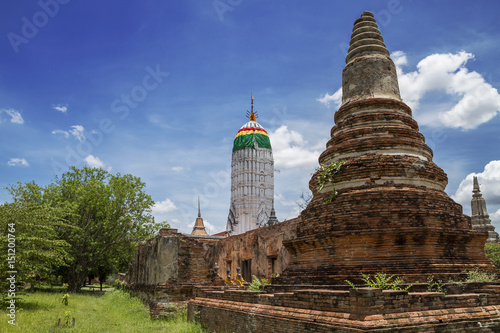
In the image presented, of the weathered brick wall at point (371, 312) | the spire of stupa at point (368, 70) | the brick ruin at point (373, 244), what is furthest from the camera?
the spire of stupa at point (368, 70)

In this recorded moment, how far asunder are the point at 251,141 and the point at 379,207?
49660 mm

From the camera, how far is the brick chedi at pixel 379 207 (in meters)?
8.53

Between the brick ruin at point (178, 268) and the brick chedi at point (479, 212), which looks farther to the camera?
the brick chedi at point (479, 212)

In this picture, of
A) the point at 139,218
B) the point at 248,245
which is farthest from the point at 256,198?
the point at 248,245

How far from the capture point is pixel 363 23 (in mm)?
12531

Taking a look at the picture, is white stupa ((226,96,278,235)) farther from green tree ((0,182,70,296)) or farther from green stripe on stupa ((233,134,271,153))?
green tree ((0,182,70,296))

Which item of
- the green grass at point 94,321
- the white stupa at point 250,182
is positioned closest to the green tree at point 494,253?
the green grass at point 94,321

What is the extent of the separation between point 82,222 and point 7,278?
12407 mm

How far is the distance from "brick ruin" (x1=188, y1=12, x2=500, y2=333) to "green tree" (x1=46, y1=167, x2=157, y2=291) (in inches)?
670

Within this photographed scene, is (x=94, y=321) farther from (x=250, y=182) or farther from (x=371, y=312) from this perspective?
(x=250, y=182)

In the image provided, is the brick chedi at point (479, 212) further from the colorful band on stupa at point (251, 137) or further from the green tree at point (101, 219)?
the colorful band on stupa at point (251, 137)

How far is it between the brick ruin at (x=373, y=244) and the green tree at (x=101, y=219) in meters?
17.0

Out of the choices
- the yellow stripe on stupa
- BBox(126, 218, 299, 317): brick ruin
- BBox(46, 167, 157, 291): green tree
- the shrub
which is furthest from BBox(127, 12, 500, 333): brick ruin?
the yellow stripe on stupa

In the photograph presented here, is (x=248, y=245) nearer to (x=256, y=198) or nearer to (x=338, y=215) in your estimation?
(x=338, y=215)
